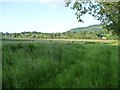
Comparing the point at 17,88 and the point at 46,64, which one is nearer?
the point at 17,88

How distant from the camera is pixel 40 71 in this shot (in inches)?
338

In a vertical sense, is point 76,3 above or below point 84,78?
above

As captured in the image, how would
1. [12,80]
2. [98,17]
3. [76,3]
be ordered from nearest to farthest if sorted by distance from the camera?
[12,80] < [76,3] < [98,17]

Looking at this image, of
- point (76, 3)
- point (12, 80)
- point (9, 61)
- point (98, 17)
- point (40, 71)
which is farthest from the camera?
point (98, 17)

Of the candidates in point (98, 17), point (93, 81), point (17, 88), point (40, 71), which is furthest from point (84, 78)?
point (98, 17)

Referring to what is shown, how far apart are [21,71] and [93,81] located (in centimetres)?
222

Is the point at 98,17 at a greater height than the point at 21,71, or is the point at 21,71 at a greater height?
the point at 98,17

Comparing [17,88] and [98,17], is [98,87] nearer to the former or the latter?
[17,88]

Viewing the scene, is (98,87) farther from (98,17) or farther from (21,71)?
(98,17)

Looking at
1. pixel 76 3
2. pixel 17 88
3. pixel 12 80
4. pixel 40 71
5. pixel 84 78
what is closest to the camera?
pixel 17 88

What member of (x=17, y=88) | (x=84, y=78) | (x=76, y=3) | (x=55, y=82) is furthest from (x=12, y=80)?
(x=76, y=3)

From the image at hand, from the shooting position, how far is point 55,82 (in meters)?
7.36

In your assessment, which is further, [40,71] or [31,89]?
[40,71]

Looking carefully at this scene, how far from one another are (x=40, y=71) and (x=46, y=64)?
0.99 meters
